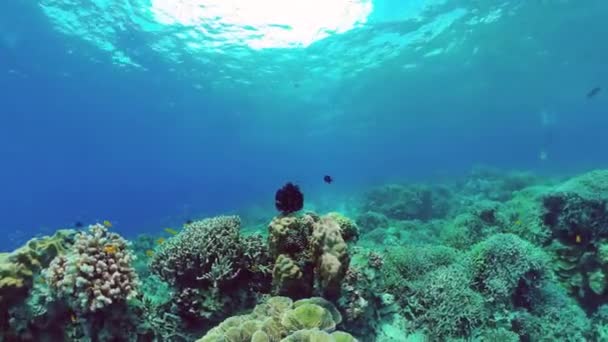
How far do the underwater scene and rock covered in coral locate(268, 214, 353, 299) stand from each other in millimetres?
27

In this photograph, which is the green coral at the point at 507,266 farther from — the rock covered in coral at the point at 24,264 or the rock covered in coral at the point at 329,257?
the rock covered in coral at the point at 24,264

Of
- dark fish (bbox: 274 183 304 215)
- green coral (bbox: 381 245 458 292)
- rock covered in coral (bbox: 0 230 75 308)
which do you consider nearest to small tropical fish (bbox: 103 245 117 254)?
rock covered in coral (bbox: 0 230 75 308)

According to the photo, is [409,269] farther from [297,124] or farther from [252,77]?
[297,124]

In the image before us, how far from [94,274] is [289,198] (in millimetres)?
2634

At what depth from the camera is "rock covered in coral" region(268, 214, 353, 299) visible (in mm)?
4492

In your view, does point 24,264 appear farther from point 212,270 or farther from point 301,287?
point 301,287

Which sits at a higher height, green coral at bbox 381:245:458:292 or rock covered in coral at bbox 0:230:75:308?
rock covered in coral at bbox 0:230:75:308

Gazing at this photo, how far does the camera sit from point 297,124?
64.2 metres

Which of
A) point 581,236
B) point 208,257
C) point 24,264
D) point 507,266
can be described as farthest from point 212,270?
point 581,236

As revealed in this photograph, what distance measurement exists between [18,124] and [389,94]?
50.8 meters

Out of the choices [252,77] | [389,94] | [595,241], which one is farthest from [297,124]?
[595,241]

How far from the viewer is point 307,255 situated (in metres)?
4.88

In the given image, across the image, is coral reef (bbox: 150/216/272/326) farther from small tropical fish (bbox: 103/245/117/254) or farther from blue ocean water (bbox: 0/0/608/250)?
blue ocean water (bbox: 0/0/608/250)

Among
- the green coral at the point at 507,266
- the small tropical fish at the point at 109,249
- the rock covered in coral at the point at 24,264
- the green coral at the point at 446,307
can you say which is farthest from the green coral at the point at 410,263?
the rock covered in coral at the point at 24,264
